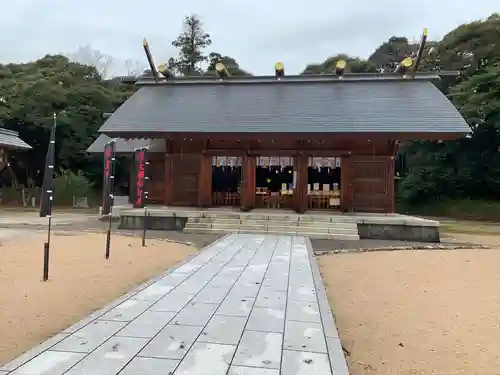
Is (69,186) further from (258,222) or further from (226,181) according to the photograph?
(258,222)

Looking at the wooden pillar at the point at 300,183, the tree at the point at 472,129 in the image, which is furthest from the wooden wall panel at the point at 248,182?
the tree at the point at 472,129

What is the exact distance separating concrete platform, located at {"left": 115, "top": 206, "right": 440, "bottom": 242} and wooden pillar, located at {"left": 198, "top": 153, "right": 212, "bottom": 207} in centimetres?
129

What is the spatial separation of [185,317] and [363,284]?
2.84 m

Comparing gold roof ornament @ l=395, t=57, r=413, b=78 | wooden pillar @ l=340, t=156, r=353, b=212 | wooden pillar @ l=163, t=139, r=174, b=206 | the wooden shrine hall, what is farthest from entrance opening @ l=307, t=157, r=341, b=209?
wooden pillar @ l=163, t=139, r=174, b=206

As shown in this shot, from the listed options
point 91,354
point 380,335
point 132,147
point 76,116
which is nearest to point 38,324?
point 91,354

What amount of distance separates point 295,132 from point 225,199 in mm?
4002

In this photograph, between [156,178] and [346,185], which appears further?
[156,178]

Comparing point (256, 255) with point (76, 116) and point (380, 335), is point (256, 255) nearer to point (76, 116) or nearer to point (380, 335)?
point (380, 335)

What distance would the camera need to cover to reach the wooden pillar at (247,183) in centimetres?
1241

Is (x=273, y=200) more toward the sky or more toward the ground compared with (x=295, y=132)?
more toward the ground

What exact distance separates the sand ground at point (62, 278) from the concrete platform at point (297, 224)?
7.53ft

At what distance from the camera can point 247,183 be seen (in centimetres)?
1255

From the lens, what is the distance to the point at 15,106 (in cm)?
2319

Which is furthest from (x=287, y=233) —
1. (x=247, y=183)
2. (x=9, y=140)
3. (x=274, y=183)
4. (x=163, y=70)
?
(x=9, y=140)
